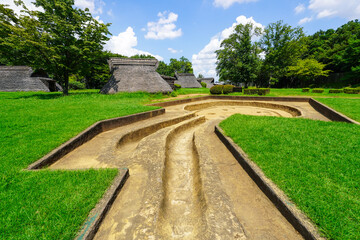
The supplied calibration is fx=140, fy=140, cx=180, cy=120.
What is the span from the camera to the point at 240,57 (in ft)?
82.4

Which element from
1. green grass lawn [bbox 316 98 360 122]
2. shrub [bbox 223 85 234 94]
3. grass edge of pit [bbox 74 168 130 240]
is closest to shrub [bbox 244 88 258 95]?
shrub [bbox 223 85 234 94]

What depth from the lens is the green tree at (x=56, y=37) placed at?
12508mm

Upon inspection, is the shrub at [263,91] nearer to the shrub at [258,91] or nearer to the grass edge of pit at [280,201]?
the shrub at [258,91]

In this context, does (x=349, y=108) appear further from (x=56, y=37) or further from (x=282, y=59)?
(x=282, y=59)

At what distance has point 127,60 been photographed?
68.3ft

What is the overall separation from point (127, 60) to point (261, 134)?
2128 centimetres

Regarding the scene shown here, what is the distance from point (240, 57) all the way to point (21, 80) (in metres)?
36.2

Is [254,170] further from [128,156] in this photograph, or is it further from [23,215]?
[23,215]

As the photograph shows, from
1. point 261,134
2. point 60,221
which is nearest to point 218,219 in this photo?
point 60,221

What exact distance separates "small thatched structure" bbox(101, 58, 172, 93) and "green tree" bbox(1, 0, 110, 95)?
142 inches

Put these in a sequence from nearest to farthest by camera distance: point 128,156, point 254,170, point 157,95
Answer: point 254,170 < point 128,156 < point 157,95

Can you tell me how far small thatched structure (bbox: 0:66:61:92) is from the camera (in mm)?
20953

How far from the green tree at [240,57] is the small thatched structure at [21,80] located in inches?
1232

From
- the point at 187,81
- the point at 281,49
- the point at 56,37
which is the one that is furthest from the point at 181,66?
the point at 56,37
